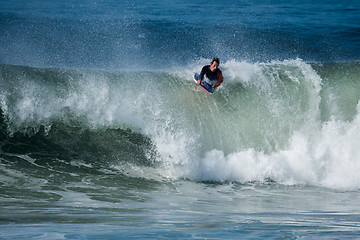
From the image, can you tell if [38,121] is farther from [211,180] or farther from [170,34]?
[170,34]

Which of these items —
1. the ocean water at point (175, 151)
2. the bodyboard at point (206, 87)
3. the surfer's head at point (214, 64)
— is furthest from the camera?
the bodyboard at point (206, 87)

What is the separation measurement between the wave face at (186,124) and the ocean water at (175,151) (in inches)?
1.0

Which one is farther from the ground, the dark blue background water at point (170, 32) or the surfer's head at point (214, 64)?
the dark blue background water at point (170, 32)

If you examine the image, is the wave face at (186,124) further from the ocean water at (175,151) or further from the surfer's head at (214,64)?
the surfer's head at (214,64)

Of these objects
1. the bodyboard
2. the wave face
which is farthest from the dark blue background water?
the bodyboard

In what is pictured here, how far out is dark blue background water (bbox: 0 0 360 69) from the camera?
15.0 meters

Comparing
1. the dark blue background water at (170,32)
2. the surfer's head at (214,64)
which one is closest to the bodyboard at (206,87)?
the surfer's head at (214,64)

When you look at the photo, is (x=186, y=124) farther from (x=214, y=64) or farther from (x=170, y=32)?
(x=170, y=32)

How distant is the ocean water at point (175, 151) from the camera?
15.9 feet

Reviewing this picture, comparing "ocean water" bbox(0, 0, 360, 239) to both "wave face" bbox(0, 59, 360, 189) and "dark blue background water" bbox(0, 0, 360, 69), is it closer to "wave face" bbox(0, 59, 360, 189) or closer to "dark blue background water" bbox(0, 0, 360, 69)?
"wave face" bbox(0, 59, 360, 189)

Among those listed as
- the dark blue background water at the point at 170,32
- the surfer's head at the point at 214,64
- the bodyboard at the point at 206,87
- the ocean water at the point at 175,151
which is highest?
the dark blue background water at the point at 170,32

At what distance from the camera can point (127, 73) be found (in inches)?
429

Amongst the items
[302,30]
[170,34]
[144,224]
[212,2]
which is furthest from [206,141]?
[212,2]

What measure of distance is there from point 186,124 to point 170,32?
29.9 feet
